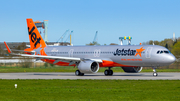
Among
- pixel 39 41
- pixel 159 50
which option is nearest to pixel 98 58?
pixel 159 50

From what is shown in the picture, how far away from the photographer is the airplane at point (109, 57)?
41.5 meters

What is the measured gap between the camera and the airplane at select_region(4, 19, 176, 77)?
1635 inches

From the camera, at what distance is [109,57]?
45312mm

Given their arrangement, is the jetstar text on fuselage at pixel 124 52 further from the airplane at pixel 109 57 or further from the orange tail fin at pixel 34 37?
the orange tail fin at pixel 34 37

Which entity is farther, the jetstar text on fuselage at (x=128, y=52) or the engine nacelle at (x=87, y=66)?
the engine nacelle at (x=87, y=66)
